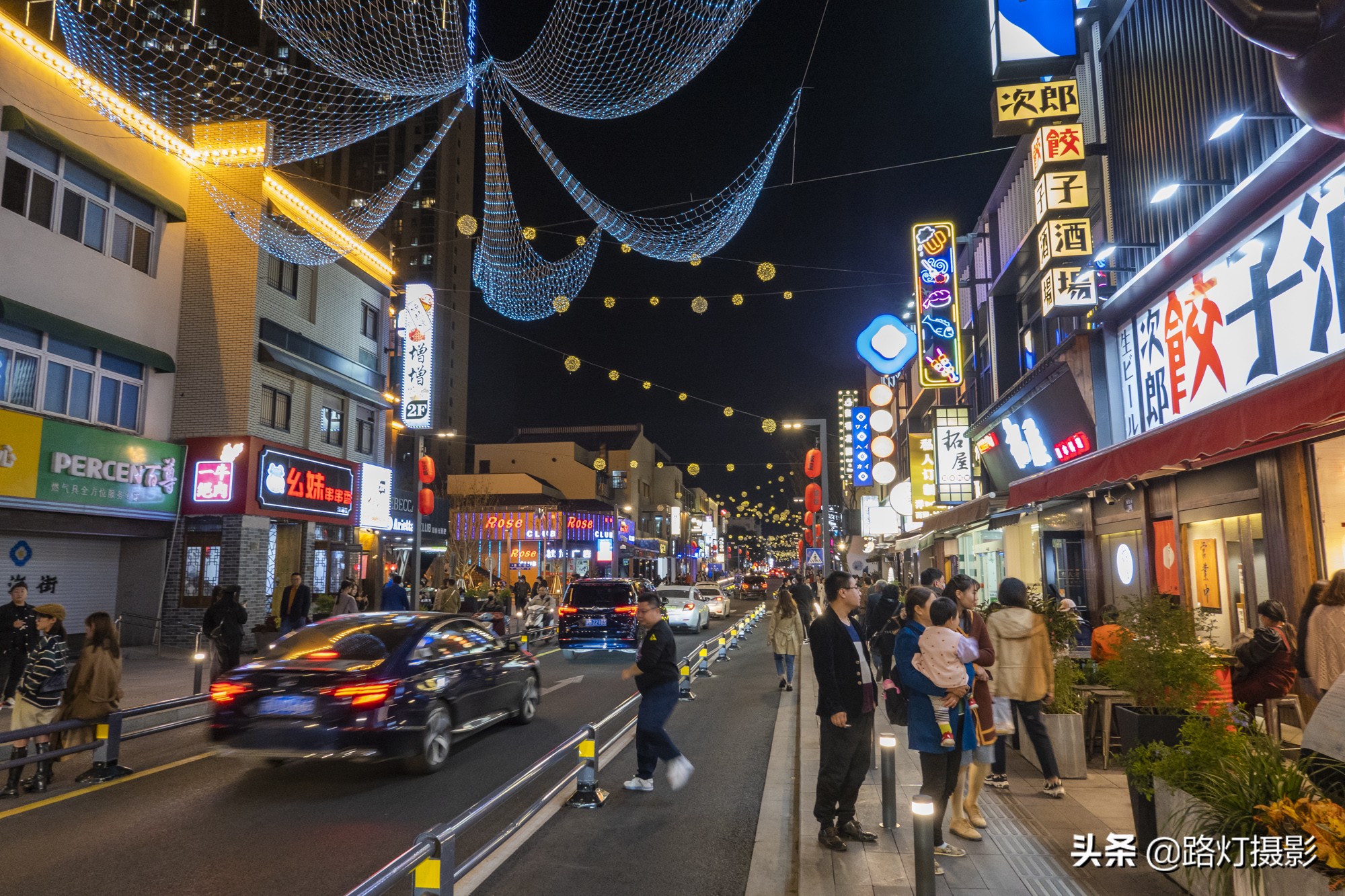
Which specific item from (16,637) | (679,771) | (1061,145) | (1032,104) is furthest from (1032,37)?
(16,637)

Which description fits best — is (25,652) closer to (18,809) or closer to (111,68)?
(18,809)

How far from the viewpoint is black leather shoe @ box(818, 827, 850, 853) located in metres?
5.63

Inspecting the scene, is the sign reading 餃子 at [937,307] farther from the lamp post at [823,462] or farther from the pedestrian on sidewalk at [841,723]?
the pedestrian on sidewalk at [841,723]

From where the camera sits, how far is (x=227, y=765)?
8.66 m

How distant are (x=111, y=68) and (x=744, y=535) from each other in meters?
153

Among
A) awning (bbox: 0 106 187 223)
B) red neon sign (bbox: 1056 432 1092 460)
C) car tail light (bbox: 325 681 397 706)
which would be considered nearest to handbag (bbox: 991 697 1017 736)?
car tail light (bbox: 325 681 397 706)

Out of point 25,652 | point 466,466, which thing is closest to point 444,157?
point 466,466

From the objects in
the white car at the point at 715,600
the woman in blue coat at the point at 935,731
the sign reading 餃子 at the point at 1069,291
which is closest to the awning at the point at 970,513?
the sign reading 餃子 at the point at 1069,291

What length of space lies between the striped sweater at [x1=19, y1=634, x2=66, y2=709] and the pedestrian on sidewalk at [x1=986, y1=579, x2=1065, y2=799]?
845 centimetres

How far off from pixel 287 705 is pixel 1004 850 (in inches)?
237

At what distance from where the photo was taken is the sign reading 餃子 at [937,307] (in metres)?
22.4

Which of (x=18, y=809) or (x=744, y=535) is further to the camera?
(x=744, y=535)

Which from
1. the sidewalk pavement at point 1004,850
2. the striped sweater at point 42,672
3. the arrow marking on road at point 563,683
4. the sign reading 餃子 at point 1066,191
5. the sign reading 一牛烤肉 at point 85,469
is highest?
the sign reading 餃子 at point 1066,191

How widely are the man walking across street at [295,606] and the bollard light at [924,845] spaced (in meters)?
14.6
